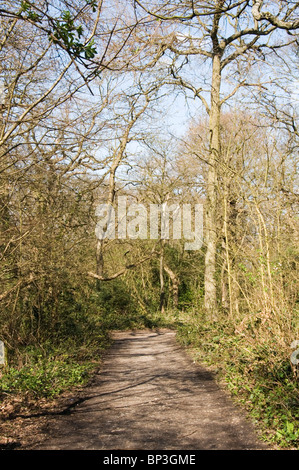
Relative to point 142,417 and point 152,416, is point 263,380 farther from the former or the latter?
point 142,417

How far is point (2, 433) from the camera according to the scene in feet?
16.8

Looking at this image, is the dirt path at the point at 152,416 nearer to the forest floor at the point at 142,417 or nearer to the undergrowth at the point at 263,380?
the forest floor at the point at 142,417

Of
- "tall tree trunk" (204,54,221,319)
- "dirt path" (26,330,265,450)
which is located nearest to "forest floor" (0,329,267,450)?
"dirt path" (26,330,265,450)

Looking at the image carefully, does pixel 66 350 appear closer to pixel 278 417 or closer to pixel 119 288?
pixel 278 417

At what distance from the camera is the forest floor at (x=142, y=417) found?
4.86 meters

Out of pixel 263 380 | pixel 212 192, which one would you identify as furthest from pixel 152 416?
pixel 212 192

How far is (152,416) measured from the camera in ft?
19.3

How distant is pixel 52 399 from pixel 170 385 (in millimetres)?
2029

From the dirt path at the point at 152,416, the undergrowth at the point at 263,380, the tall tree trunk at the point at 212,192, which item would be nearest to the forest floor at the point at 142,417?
the dirt path at the point at 152,416

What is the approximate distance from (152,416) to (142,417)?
13cm

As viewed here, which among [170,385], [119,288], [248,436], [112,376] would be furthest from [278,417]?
[119,288]

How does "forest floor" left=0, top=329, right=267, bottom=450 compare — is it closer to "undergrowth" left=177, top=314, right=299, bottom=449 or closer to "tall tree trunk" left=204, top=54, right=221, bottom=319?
"undergrowth" left=177, top=314, right=299, bottom=449

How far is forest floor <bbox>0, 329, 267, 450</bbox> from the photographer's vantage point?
4.86 m

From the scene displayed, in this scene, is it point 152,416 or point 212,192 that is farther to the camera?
point 212,192
